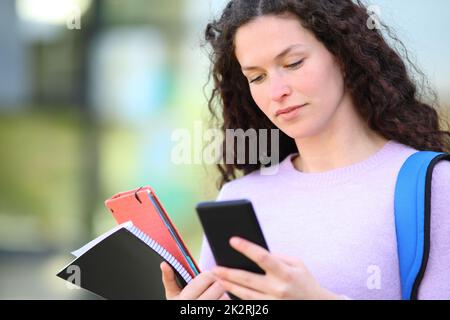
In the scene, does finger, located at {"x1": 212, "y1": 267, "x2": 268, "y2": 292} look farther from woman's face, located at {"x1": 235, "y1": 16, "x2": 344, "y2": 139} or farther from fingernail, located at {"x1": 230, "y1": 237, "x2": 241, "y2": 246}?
woman's face, located at {"x1": 235, "y1": 16, "x2": 344, "y2": 139}

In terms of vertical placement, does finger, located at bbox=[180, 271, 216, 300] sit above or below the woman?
below

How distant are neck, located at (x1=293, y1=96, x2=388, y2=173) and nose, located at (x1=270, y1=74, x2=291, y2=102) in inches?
6.5

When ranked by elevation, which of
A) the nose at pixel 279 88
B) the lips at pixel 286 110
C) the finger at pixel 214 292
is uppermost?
the nose at pixel 279 88

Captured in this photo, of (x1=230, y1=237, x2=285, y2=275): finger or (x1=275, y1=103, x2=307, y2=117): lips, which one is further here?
(x1=275, y1=103, x2=307, y2=117): lips

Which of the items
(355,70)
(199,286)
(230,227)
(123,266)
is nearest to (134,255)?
(123,266)

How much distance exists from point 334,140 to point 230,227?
0.57 metres

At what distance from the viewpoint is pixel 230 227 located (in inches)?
50.0

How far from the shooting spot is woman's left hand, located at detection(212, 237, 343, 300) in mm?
1217

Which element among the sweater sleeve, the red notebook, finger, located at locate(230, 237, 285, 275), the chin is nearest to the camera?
finger, located at locate(230, 237, 285, 275)

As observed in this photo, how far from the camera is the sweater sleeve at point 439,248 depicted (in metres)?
1.45

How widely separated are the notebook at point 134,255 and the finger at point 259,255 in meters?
0.33

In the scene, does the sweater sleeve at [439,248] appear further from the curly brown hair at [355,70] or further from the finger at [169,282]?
the finger at [169,282]

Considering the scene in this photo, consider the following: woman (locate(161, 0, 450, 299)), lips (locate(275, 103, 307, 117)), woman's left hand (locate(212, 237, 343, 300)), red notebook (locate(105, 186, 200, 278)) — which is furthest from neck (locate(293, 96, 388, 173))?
woman's left hand (locate(212, 237, 343, 300))

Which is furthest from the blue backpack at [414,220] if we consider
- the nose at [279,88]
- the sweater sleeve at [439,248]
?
the nose at [279,88]
